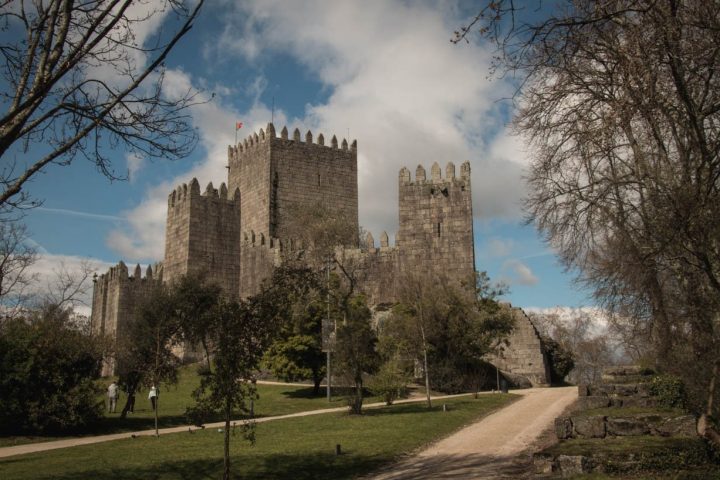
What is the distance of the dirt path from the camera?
35.2ft

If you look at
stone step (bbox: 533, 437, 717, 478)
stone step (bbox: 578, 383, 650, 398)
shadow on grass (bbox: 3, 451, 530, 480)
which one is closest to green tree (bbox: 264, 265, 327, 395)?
stone step (bbox: 578, 383, 650, 398)

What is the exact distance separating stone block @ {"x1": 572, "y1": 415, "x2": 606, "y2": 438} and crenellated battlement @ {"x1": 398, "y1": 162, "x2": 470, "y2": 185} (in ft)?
85.9

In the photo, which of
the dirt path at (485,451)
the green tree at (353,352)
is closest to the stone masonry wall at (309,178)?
the green tree at (353,352)

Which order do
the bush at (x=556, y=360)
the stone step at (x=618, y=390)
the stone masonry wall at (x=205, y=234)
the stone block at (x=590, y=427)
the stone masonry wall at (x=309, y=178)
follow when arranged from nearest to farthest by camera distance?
the stone block at (x=590, y=427) → the stone step at (x=618, y=390) → the bush at (x=556, y=360) → the stone masonry wall at (x=205, y=234) → the stone masonry wall at (x=309, y=178)

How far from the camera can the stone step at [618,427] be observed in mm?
11812

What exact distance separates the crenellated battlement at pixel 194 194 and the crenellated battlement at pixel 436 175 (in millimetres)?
11859

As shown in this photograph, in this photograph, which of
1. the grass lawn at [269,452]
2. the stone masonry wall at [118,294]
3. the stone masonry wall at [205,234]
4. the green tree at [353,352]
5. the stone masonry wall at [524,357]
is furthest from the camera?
the stone masonry wall at [118,294]

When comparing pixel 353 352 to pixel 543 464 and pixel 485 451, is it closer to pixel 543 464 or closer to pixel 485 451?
pixel 485 451

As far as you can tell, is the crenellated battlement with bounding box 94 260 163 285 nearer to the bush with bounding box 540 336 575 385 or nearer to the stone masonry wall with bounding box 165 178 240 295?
the stone masonry wall with bounding box 165 178 240 295

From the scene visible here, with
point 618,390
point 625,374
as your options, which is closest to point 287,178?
point 625,374

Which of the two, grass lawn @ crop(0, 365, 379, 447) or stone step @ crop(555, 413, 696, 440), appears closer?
stone step @ crop(555, 413, 696, 440)

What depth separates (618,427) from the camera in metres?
12.1

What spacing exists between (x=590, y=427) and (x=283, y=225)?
35.3m

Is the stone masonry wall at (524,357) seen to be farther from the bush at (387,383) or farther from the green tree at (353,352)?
the green tree at (353,352)
